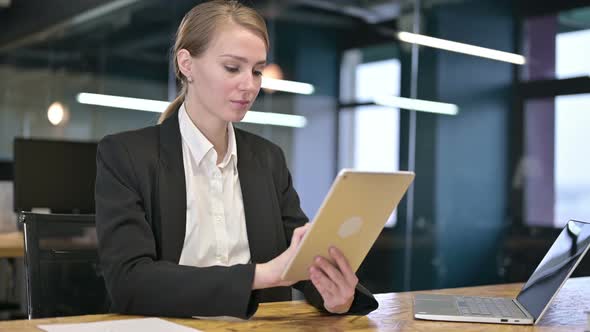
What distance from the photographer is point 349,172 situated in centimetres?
130

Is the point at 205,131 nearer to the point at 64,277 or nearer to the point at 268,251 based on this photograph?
the point at 268,251

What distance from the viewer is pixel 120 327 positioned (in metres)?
1.39

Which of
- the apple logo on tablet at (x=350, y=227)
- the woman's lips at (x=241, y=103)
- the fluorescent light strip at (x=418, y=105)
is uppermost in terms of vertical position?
the fluorescent light strip at (x=418, y=105)

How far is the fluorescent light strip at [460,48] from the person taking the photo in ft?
17.1

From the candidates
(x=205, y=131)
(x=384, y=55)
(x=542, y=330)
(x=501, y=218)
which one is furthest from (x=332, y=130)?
(x=542, y=330)

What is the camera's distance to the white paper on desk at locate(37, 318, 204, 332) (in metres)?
1.36

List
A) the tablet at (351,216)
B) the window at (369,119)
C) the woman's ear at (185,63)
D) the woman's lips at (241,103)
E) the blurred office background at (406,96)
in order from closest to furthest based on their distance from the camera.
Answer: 1. the tablet at (351,216)
2. the woman's lips at (241,103)
3. the woman's ear at (185,63)
4. the blurred office background at (406,96)
5. the window at (369,119)

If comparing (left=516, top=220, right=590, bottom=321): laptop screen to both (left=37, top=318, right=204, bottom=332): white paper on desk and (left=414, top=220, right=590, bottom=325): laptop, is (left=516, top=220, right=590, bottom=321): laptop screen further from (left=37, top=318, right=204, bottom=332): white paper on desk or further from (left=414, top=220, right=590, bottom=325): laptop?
(left=37, top=318, right=204, bottom=332): white paper on desk

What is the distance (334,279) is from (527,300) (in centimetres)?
50

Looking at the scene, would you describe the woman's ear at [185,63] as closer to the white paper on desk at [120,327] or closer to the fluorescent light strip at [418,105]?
the white paper on desk at [120,327]

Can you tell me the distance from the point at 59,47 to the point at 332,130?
83.0 inches

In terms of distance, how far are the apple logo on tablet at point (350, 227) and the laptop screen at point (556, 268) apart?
0.41m

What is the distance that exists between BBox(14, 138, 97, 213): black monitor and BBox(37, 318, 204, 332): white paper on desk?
224cm

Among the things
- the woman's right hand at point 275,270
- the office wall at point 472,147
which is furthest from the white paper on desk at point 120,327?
the office wall at point 472,147
